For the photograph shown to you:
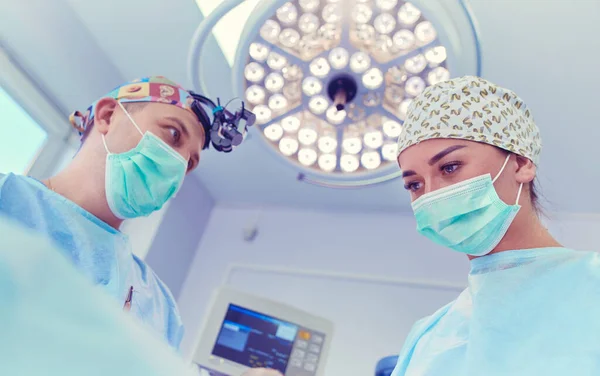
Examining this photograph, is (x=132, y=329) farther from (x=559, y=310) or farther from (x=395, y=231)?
(x=395, y=231)

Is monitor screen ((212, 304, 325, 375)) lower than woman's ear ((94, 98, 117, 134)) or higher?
lower

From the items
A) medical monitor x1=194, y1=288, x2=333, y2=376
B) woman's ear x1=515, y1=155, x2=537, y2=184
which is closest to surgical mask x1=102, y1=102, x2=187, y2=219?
medical monitor x1=194, y1=288, x2=333, y2=376

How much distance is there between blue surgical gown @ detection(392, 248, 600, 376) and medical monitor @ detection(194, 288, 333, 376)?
39 cm

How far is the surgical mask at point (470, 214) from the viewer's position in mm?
968

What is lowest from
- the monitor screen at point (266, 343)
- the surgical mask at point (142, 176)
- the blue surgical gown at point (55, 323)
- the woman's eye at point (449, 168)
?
the blue surgical gown at point (55, 323)

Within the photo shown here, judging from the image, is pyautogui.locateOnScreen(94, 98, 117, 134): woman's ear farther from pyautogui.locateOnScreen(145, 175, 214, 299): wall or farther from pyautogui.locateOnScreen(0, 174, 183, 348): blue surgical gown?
pyautogui.locateOnScreen(145, 175, 214, 299): wall

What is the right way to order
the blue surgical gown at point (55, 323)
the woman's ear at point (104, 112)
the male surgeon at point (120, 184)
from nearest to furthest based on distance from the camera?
the blue surgical gown at point (55, 323)
the male surgeon at point (120, 184)
the woman's ear at point (104, 112)

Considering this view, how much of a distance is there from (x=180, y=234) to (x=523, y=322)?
4.90 feet

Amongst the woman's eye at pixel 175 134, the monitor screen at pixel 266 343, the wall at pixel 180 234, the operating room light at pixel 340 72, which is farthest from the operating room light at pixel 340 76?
the wall at pixel 180 234

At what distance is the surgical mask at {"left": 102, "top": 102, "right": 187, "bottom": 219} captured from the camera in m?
1.16

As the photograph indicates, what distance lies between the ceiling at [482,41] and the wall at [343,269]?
0.64 ft

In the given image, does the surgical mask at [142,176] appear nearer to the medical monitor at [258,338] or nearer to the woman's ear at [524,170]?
the medical monitor at [258,338]

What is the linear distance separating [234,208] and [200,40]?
1214 millimetres

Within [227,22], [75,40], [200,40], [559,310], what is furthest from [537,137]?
[75,40]
